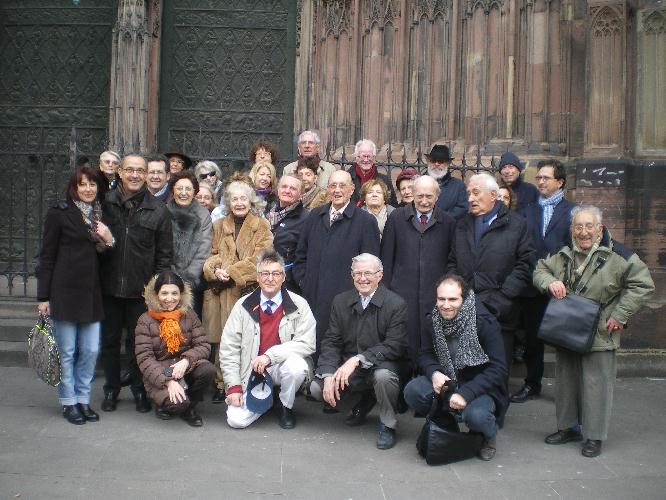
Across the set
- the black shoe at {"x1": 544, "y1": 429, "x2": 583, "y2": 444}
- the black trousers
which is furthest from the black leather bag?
the black trousers

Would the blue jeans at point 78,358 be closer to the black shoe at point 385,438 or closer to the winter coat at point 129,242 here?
the winter coat at point 129,242

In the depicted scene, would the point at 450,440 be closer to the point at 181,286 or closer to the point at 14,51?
the point at 181,286

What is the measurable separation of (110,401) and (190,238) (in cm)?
141

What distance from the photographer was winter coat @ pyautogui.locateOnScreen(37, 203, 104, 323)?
6320mm

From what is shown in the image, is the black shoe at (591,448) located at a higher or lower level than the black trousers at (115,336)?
lower

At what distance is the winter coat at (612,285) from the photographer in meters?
6.01

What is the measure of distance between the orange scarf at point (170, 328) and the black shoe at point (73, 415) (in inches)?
30.8

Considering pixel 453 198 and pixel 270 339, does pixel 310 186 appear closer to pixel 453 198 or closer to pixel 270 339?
pixel 453 198

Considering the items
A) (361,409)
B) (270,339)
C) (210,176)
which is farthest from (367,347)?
(210,176)

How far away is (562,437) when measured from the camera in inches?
244

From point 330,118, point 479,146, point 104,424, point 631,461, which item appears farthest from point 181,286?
point 330,118

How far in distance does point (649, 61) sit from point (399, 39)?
2.98 metres

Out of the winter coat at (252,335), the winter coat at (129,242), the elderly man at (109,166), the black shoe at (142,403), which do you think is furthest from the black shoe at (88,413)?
the elderly man at (109,166)

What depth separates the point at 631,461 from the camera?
583 cm
